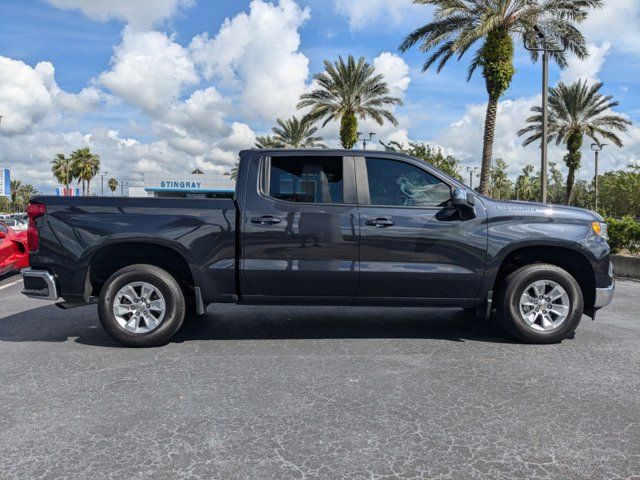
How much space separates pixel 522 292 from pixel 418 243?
120 cm

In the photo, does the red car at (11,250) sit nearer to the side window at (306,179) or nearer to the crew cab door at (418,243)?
the side window at (306,179)

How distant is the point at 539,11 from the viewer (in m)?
18.6

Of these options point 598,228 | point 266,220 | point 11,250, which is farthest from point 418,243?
point 11,250

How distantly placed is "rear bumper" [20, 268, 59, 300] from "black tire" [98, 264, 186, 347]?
1.52 feet

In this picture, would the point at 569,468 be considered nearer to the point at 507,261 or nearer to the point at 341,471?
the point at 341,471

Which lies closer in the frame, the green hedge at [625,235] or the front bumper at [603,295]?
the front bumper at [603,295]

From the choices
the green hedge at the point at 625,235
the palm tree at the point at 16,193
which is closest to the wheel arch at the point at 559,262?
the green hedge at the point at 625,235

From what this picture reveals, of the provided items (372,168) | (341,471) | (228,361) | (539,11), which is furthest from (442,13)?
(341,471)

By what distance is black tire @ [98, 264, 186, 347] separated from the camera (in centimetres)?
508

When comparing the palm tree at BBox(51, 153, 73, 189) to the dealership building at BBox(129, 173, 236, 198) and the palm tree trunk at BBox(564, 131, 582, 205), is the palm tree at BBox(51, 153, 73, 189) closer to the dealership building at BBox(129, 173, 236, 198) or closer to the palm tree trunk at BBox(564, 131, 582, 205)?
the dealership building at BBox(129, 173, 236, 198)

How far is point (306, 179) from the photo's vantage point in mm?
5262

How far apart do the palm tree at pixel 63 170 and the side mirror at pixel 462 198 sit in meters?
68.6

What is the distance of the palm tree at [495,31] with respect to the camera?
61.2ft

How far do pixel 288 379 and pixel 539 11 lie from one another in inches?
742
